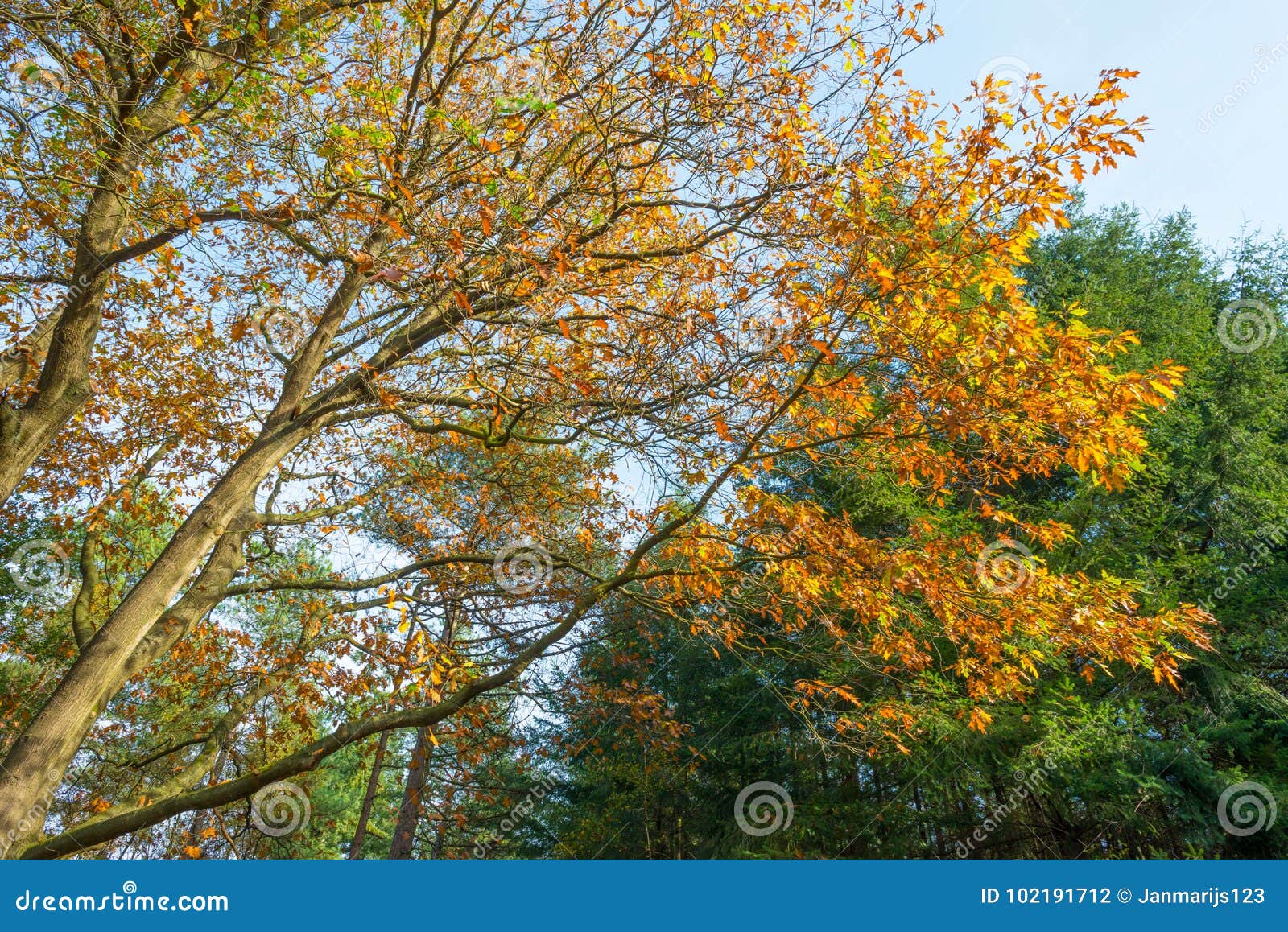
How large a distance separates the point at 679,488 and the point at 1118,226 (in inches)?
578

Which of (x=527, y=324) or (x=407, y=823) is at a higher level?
(x=527, y=324)

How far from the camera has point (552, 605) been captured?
1101 centimetres

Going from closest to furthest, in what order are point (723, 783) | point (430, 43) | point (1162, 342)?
1. point (430, 43)
2. point (1162, 342)
3. point (723, 783)

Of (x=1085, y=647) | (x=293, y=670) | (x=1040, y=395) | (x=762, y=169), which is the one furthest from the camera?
(x=293, y=670)

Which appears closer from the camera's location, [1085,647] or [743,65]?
[1085,647]

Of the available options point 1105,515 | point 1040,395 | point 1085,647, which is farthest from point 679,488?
point 1105,515

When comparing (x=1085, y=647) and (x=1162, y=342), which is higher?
(x=1162, y=342)

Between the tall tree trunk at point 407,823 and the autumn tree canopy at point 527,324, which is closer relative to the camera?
the autumn tree canopy at point 527,324

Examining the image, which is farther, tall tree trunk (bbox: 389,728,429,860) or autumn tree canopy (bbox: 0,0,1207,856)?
tall tree trunk (bbox: 389,728,429,860)

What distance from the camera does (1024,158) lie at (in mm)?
4645

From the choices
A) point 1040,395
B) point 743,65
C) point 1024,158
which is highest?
point 743,65

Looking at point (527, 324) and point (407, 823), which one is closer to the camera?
point (527, 324)

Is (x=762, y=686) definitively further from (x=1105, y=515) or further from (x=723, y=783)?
(x=1105, y=515)

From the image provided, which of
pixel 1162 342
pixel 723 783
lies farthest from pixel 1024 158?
pixel 723 783
